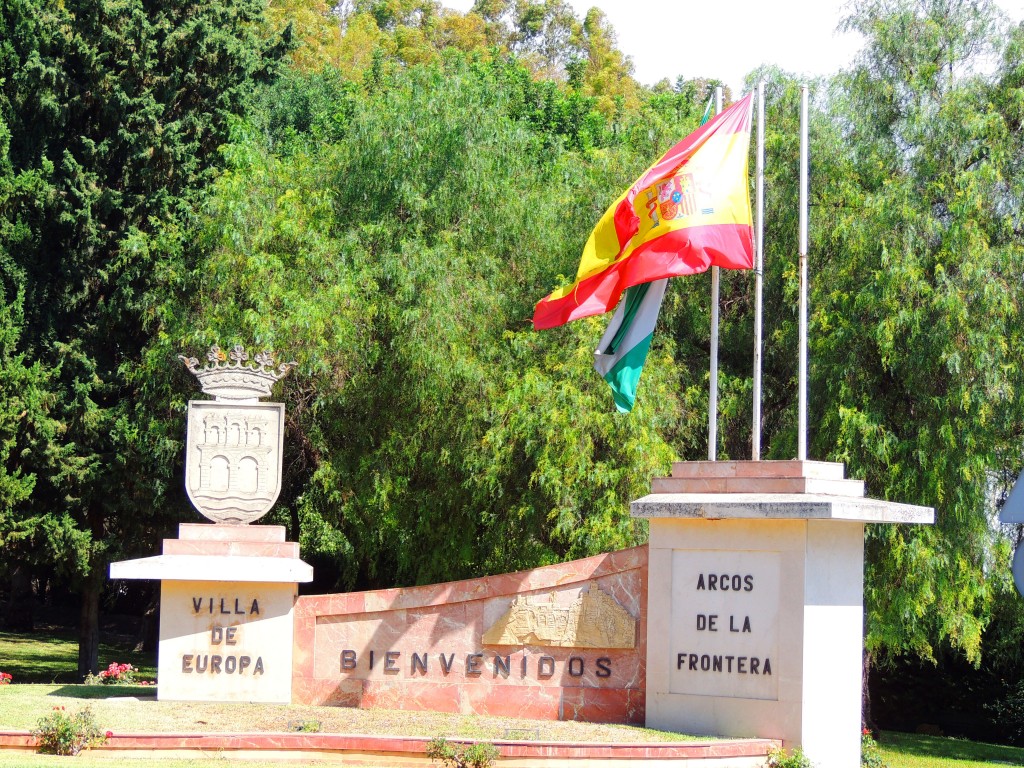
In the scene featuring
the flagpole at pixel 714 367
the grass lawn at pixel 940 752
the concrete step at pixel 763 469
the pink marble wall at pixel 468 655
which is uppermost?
the flagpole at pixel 714 367

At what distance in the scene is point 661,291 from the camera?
1300 cm

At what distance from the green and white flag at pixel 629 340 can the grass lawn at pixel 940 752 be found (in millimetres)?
8604

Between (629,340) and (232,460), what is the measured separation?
180 inches

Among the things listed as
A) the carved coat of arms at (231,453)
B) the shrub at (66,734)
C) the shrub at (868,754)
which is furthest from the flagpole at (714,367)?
the shrub at (66,734)

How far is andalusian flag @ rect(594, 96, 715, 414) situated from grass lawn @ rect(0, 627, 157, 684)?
12827 millimetres

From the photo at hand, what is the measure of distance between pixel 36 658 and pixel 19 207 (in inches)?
448

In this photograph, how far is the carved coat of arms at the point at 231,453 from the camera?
13.5m

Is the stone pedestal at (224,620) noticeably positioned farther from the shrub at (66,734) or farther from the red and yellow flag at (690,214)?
the red and yellow flag at (690,214)

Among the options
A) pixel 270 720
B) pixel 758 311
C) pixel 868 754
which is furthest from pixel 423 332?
pixel 868 754

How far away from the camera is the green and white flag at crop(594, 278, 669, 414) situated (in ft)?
42.7

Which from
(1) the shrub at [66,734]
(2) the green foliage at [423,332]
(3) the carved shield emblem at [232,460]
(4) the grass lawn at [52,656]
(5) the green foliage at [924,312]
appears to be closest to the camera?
(1) the shrub at [66,734]

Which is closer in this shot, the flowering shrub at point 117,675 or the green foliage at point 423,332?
the flowering shrub at point 117,675

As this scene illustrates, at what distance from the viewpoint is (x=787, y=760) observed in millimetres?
10977

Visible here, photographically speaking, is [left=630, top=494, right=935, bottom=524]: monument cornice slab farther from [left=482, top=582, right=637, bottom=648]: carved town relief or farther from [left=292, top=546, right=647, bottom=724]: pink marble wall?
[left=482, top=582, right=637, bottom=648]: carved town relief
